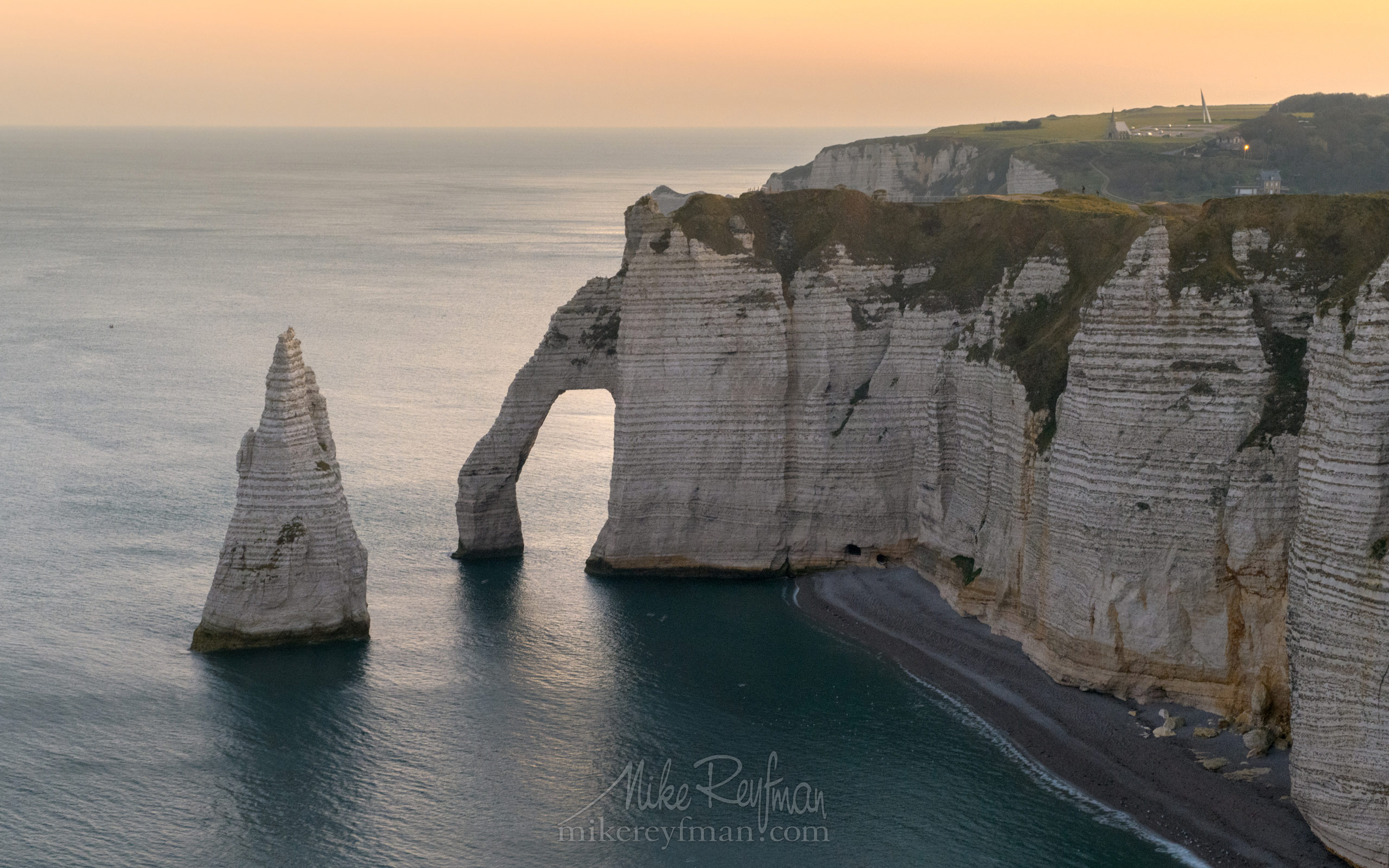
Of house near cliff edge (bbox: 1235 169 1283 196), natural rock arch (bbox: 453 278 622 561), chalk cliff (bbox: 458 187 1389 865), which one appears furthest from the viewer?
house near cliff edge (bbox: 1235 169 1283 196)

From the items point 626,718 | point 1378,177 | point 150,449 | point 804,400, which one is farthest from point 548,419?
point 1378,177

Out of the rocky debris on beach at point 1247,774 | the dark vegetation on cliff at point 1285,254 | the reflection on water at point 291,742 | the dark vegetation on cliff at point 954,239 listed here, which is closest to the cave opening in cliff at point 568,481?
the dark vegetation on cliff at point 954,239

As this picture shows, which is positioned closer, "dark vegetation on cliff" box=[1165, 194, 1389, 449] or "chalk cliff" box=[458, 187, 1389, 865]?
"chalk cliff" box=[458, 187, 1389, 865]

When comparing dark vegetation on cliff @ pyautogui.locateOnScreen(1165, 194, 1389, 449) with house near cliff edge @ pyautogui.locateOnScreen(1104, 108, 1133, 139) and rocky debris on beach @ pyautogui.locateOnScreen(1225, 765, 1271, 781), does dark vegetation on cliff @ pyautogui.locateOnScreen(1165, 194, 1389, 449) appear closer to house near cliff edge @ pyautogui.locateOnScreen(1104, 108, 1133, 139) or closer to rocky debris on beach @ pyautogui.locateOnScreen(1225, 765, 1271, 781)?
rocky debris on beach @ pyautogui.locateOnScreen(1225, 765, 1271, 781)

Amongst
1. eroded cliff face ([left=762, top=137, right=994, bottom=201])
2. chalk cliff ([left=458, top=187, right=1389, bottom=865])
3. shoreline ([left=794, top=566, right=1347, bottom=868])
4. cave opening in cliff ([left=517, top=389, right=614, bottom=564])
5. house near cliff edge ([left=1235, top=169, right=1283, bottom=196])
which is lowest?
shoreline ([left=794, top=566, right=1347, bottom=868])

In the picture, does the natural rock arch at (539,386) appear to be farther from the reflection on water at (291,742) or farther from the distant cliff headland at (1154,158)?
the distant cliff headland at (1154,158)

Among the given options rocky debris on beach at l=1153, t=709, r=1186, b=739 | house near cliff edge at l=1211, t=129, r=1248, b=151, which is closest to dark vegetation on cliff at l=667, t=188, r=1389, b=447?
rocky debris on beach at l=1153, t=709, r=1186, b=739

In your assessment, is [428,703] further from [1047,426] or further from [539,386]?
[1047,426]
